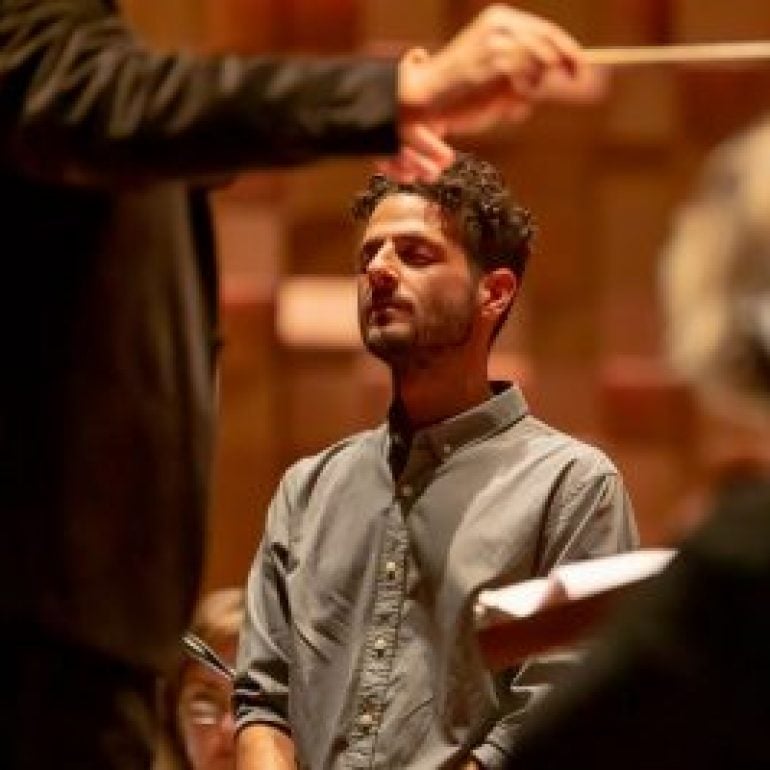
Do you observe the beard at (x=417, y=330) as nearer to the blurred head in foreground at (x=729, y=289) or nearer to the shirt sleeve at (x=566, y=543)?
the shirt sleeve at (x=566, y=543)

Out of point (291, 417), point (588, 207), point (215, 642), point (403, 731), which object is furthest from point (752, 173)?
point (291, 417)

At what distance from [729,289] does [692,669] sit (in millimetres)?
194

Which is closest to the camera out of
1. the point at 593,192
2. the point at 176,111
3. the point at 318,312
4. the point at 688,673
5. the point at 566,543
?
the point at 688,673

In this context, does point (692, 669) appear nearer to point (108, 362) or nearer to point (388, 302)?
point (108, 362)

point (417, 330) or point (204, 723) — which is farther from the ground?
point (417, 330)

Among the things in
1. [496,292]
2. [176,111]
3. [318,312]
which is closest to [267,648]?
[496,292]

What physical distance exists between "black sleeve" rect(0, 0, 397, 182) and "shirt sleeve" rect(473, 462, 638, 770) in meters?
0.88

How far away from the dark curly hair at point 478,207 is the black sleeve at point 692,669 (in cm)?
121

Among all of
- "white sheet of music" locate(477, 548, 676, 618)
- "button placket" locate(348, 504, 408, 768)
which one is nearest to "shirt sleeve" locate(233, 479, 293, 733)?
"button placket" locate(348, 504, 408, 768)

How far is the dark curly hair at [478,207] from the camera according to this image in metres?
2.21

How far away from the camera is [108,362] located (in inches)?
50.4

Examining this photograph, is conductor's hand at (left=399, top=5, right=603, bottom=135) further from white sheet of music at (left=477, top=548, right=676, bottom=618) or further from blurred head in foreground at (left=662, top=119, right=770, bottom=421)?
white sheet of music at (left=477, top=548, right=676, bottom=618)

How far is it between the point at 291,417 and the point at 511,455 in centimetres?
87

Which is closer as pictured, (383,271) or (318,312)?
(383,271)
